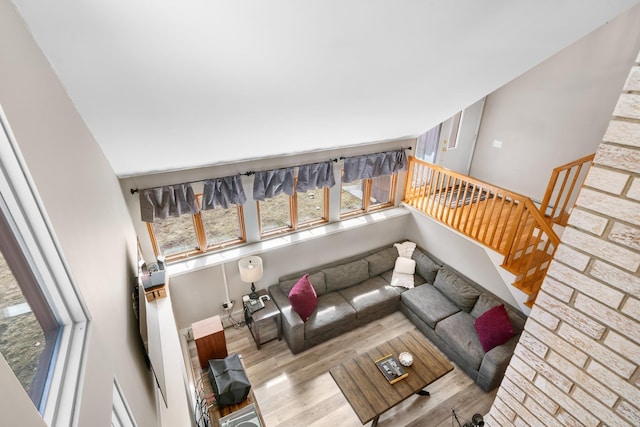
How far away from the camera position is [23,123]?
2.92ft

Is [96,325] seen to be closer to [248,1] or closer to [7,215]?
[7,215]

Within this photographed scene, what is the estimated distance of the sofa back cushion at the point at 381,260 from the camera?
482cm

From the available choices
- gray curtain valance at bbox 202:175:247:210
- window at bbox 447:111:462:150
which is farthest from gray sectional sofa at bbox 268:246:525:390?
window at bbox 447:111:462:150

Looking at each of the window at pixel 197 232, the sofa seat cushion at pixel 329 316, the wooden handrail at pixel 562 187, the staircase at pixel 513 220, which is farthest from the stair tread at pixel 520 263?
the window at pixel 197 232

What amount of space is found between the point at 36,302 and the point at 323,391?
328 centimetres

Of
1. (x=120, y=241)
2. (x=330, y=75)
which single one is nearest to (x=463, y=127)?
(x=330, y=75)

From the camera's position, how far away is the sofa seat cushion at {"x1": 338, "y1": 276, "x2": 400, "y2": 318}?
168 inches

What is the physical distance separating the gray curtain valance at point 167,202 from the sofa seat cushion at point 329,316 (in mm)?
2019

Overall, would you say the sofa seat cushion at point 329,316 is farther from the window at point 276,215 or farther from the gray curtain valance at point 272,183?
the gray curtain valance at point 272,183

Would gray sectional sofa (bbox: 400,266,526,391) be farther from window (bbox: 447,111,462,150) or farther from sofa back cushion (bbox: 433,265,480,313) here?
window (bbox: 447,111,462,150)

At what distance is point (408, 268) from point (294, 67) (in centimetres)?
365

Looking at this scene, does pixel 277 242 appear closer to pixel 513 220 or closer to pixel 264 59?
pixel 264 59

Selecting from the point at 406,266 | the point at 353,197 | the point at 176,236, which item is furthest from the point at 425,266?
the point at 176,236

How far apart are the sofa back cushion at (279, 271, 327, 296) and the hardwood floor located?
2.17ft
